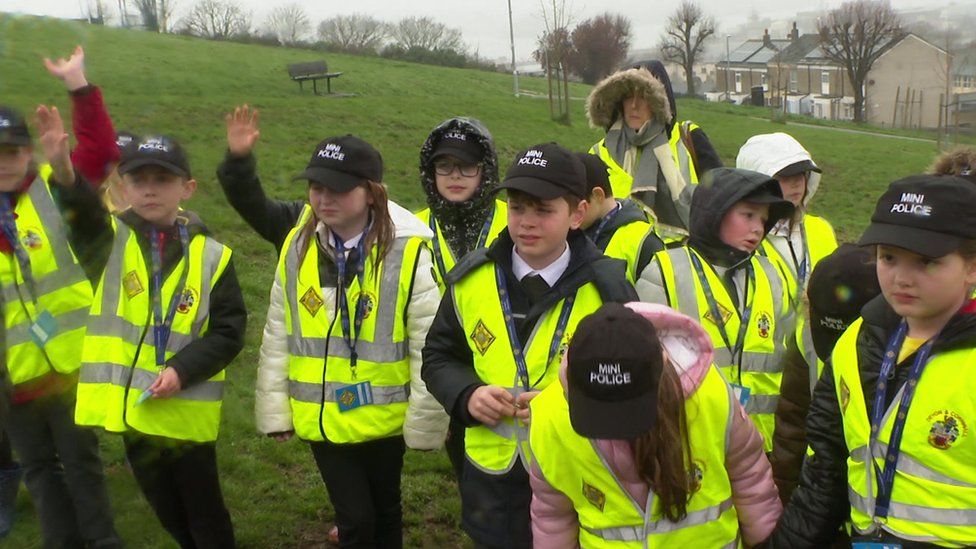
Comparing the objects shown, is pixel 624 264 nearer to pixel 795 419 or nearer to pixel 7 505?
pixel 795 419

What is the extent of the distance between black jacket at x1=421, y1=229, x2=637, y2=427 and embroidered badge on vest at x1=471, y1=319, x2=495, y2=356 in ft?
0.19

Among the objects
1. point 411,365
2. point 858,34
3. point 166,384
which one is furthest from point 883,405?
point 858,34

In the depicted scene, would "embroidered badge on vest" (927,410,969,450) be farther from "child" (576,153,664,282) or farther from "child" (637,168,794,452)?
"child" (576,153,664,282)

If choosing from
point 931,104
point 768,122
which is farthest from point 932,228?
point 931,104

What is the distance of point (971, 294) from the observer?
2.50 m

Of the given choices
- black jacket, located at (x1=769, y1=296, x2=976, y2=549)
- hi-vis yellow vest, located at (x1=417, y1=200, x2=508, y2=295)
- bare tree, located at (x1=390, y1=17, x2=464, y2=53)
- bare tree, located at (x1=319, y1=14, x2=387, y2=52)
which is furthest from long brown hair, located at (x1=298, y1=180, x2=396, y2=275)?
bare tree, located at (x1=390, y1=17, x2=464, y2=53)

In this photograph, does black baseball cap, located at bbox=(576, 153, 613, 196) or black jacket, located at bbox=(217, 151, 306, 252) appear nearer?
black jacket, located at bbox=(217, 151, 306, 252)

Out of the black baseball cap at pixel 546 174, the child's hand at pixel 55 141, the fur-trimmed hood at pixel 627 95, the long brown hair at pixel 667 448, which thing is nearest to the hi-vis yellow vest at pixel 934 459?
the long brown hair at pixel 667 448

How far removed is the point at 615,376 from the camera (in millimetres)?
2398

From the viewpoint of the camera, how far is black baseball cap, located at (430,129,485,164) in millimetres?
4336

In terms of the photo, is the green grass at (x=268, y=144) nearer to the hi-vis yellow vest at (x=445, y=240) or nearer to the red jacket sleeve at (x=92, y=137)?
the red jacket sleeve at (x=92, y=137)

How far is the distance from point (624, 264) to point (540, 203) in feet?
1.41

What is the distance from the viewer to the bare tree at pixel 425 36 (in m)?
48.5

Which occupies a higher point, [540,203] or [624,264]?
[540,203]
